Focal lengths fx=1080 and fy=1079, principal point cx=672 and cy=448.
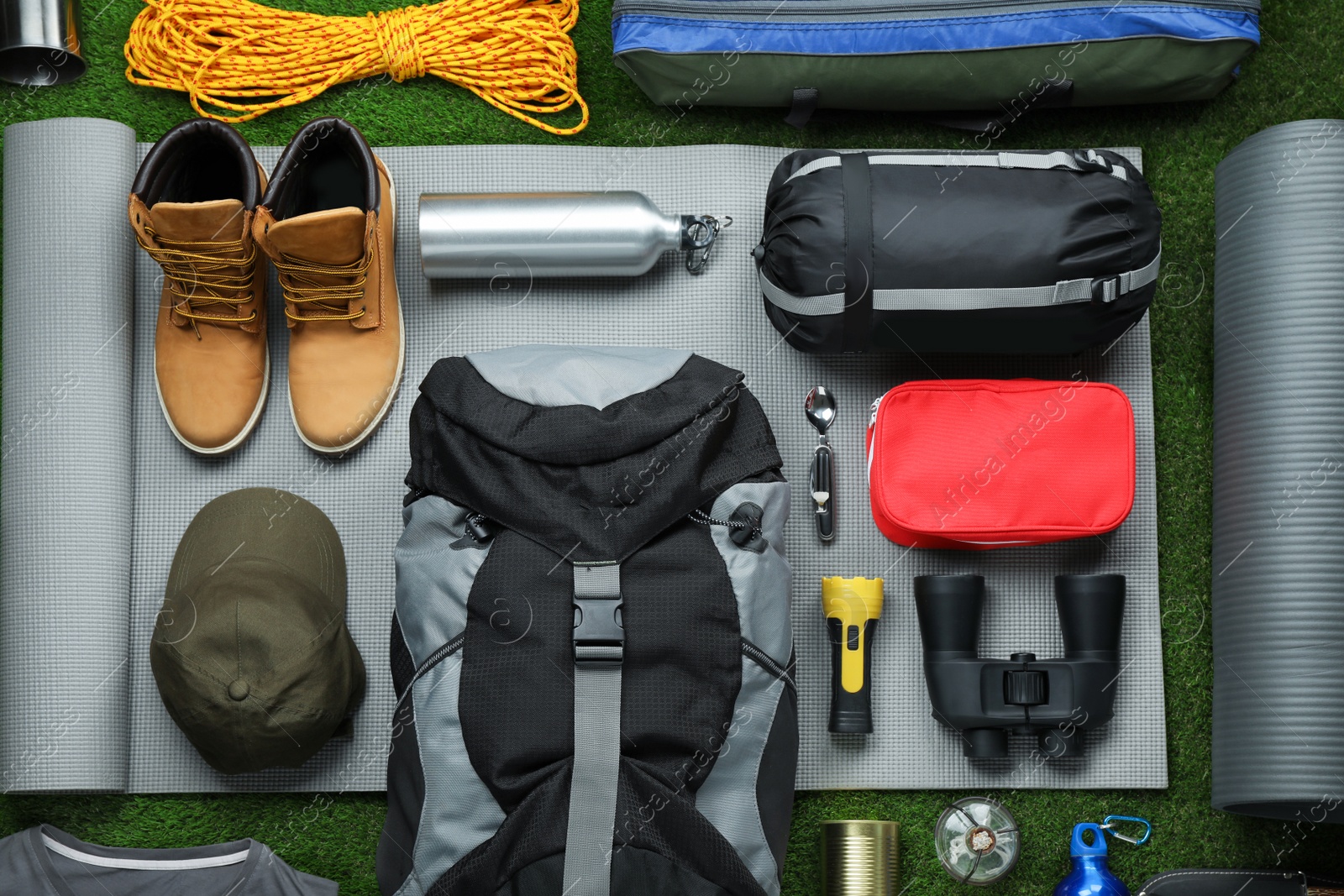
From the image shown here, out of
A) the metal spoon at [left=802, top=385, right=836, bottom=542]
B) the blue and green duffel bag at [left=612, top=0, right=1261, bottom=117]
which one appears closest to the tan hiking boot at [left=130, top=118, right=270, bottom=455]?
the blue and green duffel bag at [left=612, top=0, right=1261, bottom=117]

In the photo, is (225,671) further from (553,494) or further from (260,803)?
(553,494)

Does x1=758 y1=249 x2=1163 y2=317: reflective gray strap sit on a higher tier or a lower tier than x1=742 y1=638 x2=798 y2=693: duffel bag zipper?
higher

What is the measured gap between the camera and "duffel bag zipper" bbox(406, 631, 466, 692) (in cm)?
131

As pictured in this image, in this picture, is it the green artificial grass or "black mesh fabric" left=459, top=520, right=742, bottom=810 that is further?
the green artificial grass

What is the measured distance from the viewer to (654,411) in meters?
1.31

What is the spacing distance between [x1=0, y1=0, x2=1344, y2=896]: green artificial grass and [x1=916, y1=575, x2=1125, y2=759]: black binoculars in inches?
5.7

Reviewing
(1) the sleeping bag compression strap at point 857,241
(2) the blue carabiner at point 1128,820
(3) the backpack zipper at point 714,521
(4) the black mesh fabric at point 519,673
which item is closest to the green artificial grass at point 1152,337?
(2) the blue carabiner at point 1128,820

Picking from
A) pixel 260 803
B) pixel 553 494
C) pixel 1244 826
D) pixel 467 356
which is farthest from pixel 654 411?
pixel 1244 826

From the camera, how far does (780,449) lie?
1.55 meters

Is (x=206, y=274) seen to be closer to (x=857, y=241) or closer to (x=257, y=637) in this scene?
(x=257, y=637)

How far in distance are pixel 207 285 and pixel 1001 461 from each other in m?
1.09

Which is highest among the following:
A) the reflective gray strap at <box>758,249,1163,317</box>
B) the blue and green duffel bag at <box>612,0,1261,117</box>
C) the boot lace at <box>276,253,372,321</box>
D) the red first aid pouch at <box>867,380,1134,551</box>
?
the blue and green duffel bag at <box>612,0,1261,117</box>

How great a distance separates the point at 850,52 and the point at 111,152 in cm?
104

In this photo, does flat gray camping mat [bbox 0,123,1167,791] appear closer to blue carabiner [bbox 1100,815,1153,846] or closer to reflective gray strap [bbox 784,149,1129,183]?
blue carabiner [bbox 1100,815,1153,846]
